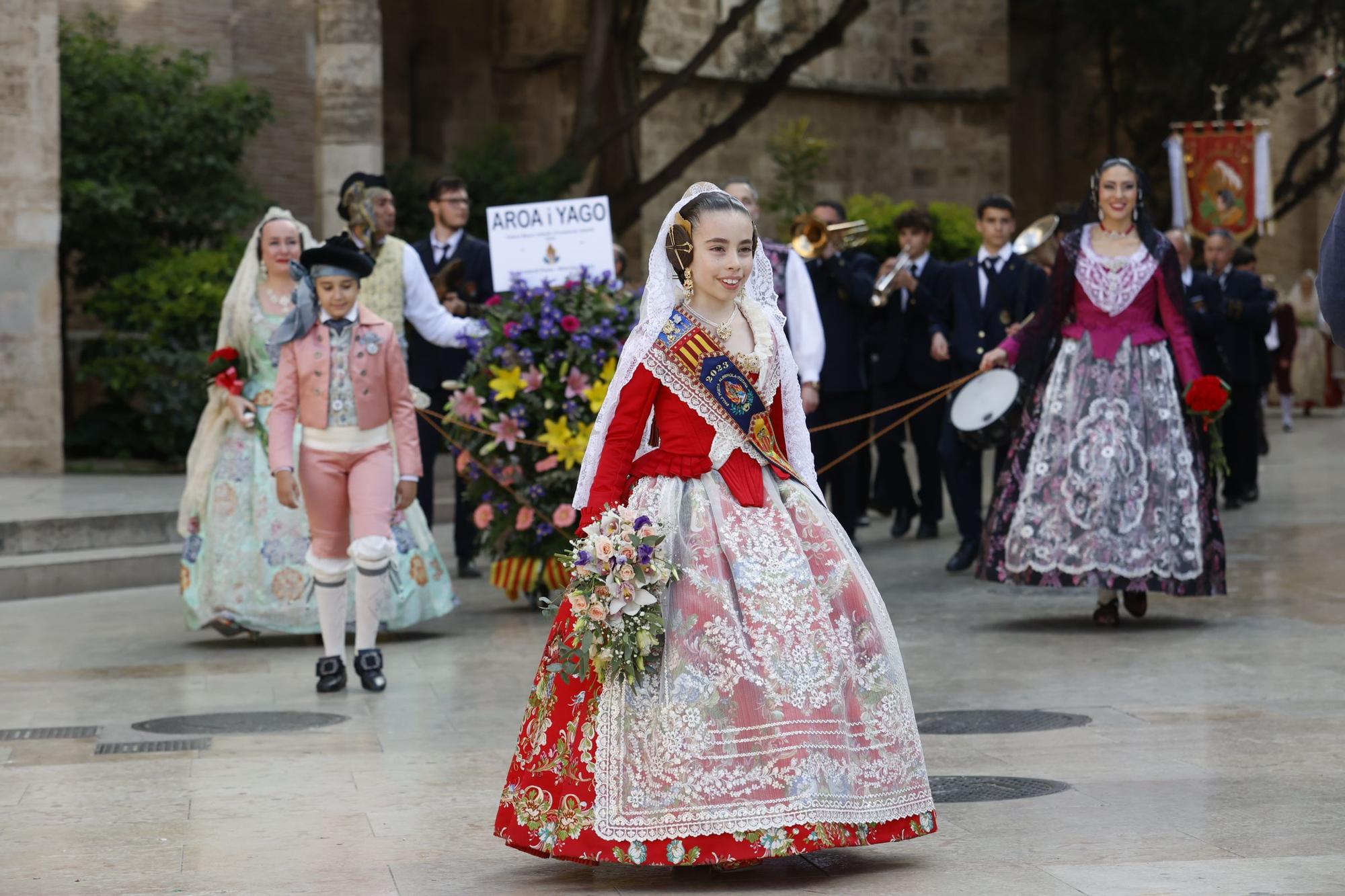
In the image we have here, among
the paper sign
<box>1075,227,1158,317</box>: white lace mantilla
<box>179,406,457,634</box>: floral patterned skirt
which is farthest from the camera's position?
the paper sign

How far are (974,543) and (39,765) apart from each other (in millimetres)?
7116

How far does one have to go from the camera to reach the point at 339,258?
884 cm

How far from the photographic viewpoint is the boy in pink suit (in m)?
8.84

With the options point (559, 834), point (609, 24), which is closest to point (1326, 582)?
point (559, 834)

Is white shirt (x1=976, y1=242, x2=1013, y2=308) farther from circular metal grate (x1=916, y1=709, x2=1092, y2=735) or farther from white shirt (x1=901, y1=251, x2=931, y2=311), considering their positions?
circular metal grate (x1=916, y1=709, x2=1092, y2=735)

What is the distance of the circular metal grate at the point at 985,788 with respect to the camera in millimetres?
6348

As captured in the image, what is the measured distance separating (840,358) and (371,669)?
5973mm

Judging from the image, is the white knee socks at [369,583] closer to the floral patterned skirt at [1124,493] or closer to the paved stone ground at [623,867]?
the paved stone ground at [623,867]

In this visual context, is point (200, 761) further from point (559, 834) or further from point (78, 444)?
point (78, 444)

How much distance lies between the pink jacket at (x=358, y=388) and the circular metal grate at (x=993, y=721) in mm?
2417

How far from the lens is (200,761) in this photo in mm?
7352

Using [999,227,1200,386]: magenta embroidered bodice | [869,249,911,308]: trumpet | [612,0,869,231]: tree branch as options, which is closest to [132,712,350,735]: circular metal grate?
[999,227,1200,386]: magenta embroidered bodice

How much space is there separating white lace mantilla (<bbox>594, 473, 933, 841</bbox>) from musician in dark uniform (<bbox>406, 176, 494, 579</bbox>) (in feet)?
23.3

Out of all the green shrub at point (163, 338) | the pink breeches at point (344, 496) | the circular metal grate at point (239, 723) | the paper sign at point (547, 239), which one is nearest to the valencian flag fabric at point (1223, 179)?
the green shrub at point (163, 338)
